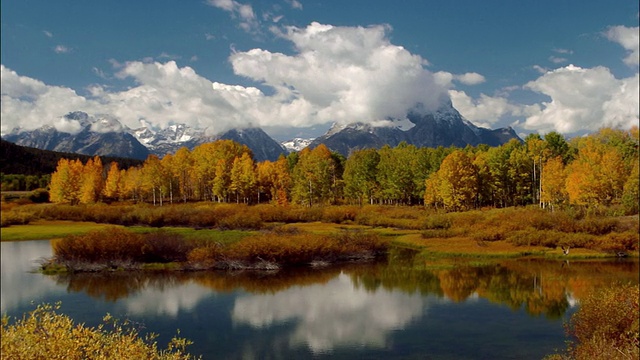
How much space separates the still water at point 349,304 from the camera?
2619 centimetres

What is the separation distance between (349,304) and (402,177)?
7053 centimetres

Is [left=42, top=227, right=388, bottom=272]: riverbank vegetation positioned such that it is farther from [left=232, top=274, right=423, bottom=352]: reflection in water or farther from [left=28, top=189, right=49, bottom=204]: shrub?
[left=28, top=189, right=49, bottom=204]: shrub

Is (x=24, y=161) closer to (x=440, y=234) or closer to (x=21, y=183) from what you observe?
(x=21, y=183)

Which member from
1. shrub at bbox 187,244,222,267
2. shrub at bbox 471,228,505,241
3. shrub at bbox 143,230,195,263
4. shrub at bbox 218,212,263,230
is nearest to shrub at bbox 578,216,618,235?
shrub at bbox 471,228,505,241

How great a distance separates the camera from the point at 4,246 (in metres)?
63.0

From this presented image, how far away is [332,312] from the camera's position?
1307 inches

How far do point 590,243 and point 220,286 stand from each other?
144ft

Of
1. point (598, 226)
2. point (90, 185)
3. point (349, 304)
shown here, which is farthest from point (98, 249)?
point (90, 185)

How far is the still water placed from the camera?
1031 inches

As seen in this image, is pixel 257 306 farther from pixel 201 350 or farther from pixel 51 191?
pixel 51 191

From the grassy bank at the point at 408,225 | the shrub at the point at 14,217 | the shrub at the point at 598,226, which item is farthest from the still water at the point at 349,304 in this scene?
the shrub at the point at 14,217

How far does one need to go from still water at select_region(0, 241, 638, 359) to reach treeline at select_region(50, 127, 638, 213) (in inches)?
1448

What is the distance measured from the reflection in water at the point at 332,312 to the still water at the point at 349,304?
3.3 inches

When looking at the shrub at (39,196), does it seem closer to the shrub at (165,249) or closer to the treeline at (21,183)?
the treeline at (21,183)
